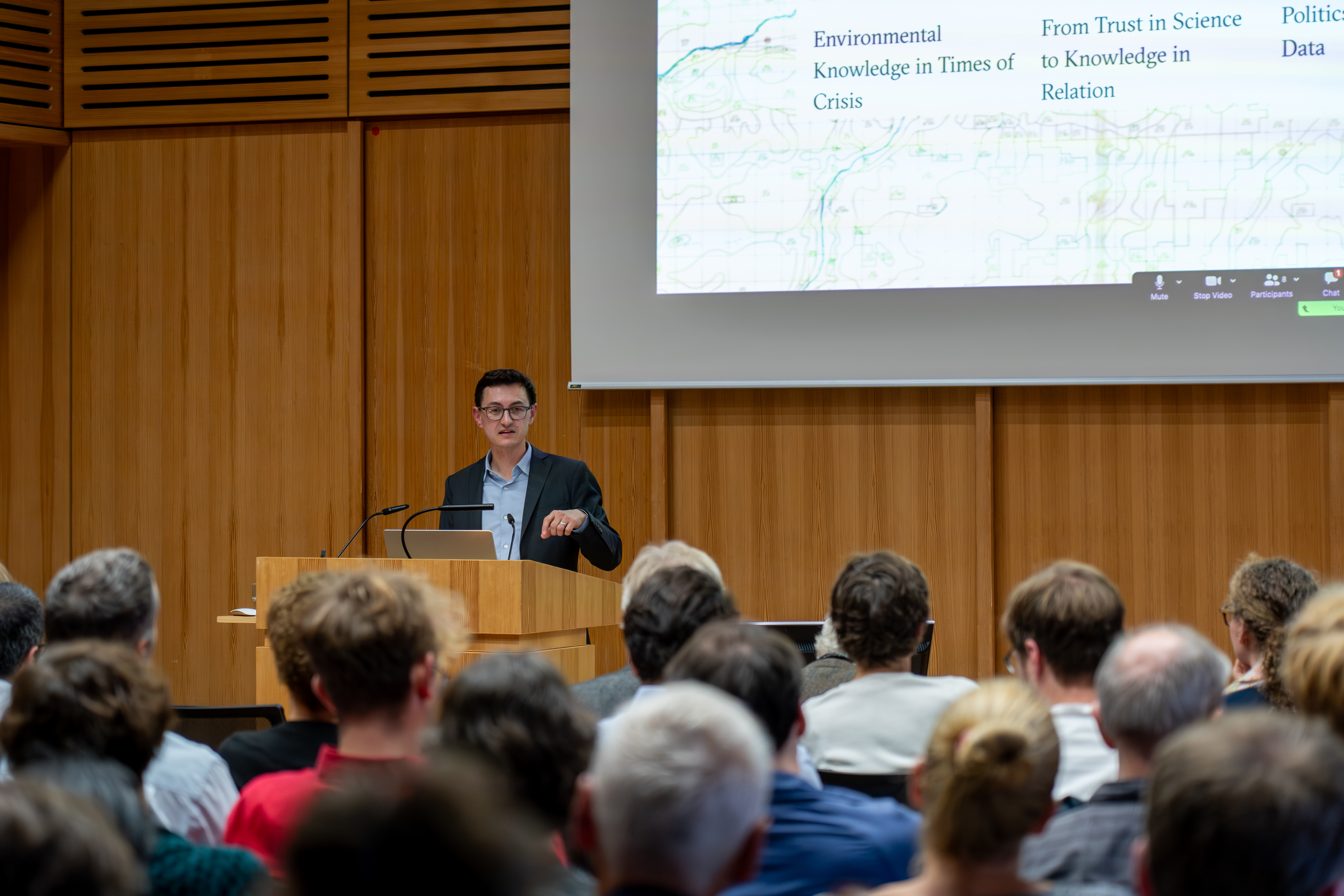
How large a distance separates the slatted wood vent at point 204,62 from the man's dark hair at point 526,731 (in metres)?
4.67

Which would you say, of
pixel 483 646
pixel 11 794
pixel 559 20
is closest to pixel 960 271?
pixel 559 20

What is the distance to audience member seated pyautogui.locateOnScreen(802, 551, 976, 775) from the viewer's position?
7.75ft

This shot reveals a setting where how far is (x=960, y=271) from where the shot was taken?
197 inches

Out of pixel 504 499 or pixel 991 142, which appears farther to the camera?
pixel 991 142

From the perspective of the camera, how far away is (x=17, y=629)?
8.63 ft

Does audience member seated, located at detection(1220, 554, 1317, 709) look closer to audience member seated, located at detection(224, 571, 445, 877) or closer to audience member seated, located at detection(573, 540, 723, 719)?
audience member seated, located at detection(573, 540, 723, 719)

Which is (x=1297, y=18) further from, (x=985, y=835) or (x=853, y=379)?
(x=985, y=835)

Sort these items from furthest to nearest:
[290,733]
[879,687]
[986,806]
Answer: [879,687] → [290,733] → [986,806]

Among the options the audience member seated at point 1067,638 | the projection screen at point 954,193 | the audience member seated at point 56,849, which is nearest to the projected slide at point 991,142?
the projection screen at point 954,193

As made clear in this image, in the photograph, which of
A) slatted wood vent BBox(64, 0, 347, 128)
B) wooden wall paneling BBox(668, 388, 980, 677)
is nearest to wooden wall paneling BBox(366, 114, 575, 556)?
slatted wood vent BBox(64, 0, 347, 128)

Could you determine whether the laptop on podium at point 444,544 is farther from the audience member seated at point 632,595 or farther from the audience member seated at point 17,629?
the audience member seated at point 17,629

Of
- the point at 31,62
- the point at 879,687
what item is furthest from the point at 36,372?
the point at 879,687

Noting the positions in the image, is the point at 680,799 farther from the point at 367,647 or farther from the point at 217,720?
the point at 217,720

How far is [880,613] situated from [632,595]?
543 millimetres
